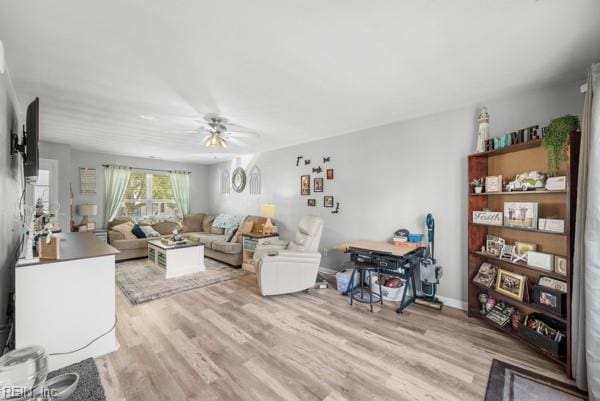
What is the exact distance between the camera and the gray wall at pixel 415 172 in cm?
264

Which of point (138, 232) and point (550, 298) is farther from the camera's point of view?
point (138, 232)

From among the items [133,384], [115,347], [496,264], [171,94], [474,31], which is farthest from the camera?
[496,264]

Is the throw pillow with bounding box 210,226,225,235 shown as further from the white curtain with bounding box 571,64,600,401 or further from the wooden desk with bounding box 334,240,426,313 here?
the white curtain with bounding box 571,64,600,401

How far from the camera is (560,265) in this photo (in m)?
2.08

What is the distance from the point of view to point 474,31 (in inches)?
64.2

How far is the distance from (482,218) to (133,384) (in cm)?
349

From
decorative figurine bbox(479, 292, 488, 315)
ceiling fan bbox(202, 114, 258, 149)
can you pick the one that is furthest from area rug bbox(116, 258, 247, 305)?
decorative figurine bbox(479, 292, 488, 315)

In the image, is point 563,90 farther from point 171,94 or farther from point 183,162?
point 183,162

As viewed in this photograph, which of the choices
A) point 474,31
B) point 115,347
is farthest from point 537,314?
point 115,347

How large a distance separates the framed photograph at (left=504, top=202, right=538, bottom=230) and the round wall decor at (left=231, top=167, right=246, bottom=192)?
203 inches

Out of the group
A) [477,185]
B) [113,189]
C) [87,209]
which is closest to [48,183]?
[87,209]

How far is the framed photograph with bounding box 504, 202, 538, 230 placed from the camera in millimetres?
2258

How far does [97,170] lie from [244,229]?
12.8ft

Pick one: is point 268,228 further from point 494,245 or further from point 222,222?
point 494,245
